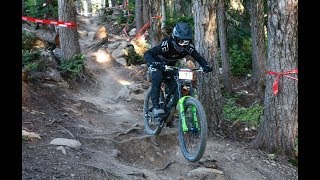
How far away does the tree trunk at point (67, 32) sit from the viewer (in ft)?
42.1

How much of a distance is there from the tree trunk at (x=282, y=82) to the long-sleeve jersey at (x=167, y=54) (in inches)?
58.0

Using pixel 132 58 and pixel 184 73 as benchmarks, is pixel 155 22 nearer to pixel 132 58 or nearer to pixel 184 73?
pixel 132 58

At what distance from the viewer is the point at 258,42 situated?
1543 cm

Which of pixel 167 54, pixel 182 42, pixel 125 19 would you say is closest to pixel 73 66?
pixel 167 54

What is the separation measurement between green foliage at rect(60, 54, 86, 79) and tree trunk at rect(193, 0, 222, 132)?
5.56 m

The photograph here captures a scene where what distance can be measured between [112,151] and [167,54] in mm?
2140

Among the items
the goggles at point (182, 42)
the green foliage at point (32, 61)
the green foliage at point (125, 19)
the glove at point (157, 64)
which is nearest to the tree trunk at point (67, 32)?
the green foliage at point (32, 61)

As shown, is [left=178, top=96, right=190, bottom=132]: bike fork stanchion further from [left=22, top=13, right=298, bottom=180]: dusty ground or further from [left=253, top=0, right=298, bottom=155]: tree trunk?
[left=253, top=0, right=298, bottom=155]: tree trunk

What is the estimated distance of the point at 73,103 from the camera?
31.7ft

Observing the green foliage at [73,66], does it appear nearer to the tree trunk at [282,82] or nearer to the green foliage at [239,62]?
the tree trunk at [282,82]

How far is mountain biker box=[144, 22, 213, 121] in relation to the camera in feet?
19.7

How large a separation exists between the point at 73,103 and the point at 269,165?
18.1 ft
